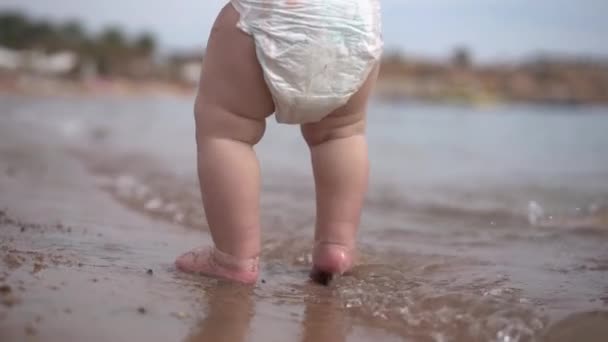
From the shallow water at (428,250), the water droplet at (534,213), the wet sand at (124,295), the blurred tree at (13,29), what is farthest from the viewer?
the blurred tree at (13,29)

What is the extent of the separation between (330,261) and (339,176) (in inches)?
7.6

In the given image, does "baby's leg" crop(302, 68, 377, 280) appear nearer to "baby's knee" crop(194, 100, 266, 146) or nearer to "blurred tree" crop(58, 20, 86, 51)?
"baby's knee" crop(194, 100, 266, 146)

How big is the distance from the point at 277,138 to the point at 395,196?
4.55 m

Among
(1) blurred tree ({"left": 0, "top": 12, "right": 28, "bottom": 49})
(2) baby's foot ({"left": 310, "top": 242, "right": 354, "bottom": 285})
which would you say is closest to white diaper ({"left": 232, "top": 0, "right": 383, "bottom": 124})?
(2) baby's foot ({"left": 310, "top": 242, "right": 354, "bottom": 285})

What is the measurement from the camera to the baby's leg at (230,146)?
1466 mm

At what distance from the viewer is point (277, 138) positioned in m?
8.05

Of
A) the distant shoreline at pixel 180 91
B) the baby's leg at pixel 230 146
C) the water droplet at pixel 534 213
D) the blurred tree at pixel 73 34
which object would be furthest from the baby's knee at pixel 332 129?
the blurred tree at pixel 73 34

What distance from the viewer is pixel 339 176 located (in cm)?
159

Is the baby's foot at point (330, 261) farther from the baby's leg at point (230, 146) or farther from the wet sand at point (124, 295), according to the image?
the baby's leg at point (230, 146)

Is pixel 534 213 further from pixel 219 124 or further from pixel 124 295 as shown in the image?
pixel 124 295

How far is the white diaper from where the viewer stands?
1.45m

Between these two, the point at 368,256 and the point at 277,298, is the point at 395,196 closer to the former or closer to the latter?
the point at 368,256

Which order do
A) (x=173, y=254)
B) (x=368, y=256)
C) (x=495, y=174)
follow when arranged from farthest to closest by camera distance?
1. (x=495, y=174)
2. (x=368, y=256)
3. (x=173, y=254)

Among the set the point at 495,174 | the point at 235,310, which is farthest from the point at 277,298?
the point at 495,174
